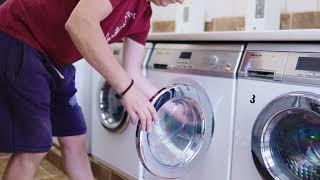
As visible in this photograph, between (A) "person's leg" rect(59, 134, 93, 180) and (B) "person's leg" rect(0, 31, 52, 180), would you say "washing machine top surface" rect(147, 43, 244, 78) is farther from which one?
(B) "person's leg" rect(0, 31, 52, 180)

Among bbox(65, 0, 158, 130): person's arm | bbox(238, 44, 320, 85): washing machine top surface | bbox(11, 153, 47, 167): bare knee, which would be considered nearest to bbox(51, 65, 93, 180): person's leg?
bbox(11, 153, 47, 167): bare knee

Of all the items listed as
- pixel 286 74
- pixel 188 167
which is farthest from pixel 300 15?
pixel 188 167

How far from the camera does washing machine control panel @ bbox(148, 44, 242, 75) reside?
1334 millimetres

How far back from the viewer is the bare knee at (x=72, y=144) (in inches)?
58.1

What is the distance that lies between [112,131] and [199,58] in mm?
729

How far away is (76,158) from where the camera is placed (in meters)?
1.51

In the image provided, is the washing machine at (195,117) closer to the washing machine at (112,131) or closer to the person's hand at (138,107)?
the person's hand at (138,107)

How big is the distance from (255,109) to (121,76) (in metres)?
0.50

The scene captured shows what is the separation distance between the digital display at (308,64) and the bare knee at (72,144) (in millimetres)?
847

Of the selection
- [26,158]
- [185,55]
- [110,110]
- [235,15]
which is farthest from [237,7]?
[26,158]

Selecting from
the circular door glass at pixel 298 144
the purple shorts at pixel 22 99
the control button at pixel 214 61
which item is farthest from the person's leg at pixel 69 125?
the circular door glass at pixel 298 144

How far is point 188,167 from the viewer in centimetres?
143

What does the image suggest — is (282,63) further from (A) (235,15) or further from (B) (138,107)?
(A) (235,15)

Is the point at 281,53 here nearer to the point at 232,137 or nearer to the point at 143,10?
the point at 232,137
